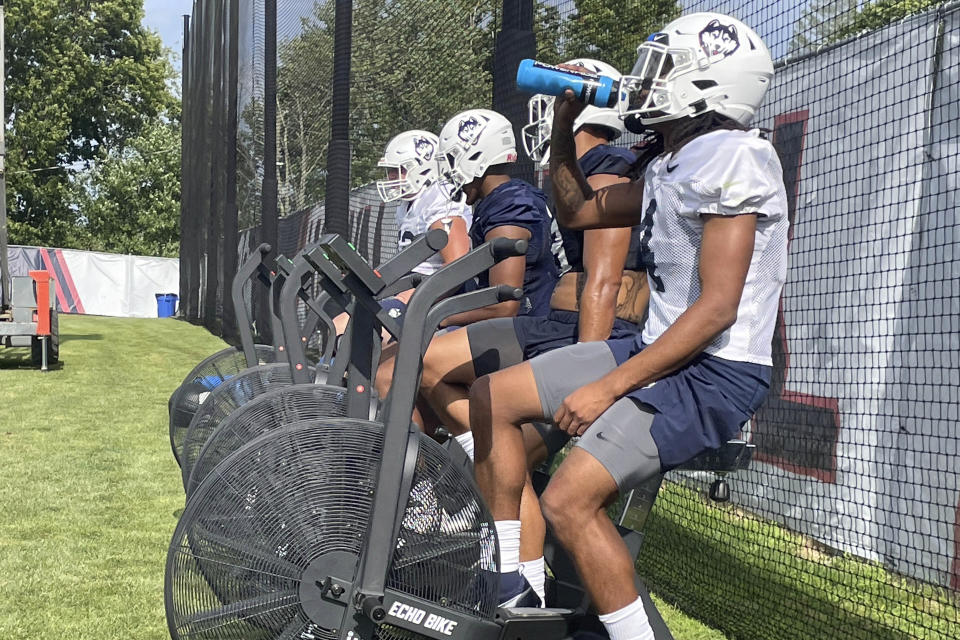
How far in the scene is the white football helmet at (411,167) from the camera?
5793 mm

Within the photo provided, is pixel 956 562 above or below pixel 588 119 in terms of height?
below

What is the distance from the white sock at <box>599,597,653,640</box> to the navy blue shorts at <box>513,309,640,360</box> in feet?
3.43

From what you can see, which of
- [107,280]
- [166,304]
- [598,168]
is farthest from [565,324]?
[107,280]

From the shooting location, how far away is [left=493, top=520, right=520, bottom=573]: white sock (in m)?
2.93

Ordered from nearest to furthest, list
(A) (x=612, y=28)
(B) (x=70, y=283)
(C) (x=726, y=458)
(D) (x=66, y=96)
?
(C) (x=726, y=458)
(A) (x=612, y=28)
(B) (x=70, y=283)
(D) (x=66, y=96)

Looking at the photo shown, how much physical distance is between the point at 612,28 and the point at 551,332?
2.53 meters

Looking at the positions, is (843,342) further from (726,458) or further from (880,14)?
(726,458)

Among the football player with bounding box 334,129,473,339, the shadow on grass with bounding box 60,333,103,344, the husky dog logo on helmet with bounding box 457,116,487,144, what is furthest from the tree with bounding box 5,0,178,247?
the husky dog logo on helmet with bounding box 457,116,487,144

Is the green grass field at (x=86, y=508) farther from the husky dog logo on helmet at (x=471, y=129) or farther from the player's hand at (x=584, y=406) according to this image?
the husky dog logo on helmet at (x=471, y=129)

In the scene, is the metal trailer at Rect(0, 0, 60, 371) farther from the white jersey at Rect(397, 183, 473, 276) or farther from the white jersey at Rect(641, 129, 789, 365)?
the white jersey at Rect(641, 129, 789, 365)

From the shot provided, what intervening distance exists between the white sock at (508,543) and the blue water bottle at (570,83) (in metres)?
1.23

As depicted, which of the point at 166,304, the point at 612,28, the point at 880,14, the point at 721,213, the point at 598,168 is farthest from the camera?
the point at 166,304

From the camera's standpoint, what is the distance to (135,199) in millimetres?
41625

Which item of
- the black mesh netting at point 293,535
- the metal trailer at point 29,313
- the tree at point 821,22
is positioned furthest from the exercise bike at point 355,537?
the metal trailer at point 29,313
